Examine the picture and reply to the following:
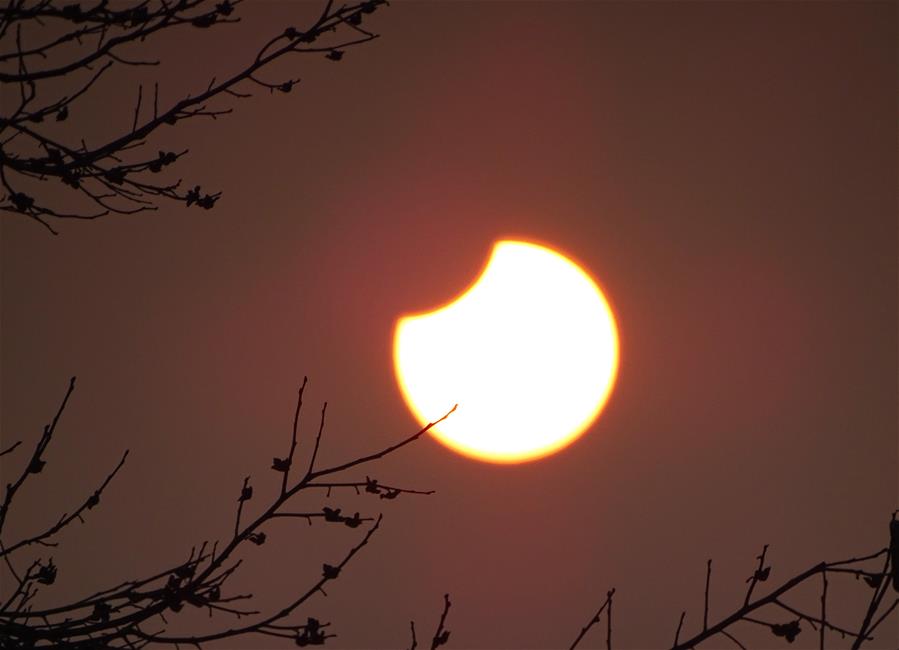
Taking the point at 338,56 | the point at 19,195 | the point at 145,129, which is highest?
the point at 338,56

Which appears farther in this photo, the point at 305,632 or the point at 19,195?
the point at 19,195

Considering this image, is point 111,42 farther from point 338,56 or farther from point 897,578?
point 897,578

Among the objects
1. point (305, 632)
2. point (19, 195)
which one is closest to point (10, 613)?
point (305, 632)

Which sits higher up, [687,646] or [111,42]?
[111,42]

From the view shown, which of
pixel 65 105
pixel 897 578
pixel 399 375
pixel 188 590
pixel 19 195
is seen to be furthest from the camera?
pixel 399 375

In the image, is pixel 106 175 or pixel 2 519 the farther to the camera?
pixel 106 175

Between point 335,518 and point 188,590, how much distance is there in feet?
1.13

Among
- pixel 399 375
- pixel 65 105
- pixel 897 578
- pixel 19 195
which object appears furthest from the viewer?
pixel 399 375

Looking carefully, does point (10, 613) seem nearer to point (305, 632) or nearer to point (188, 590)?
point (188, 590)

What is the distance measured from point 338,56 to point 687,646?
169 centimetres

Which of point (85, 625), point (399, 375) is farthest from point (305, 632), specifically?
point (399, 375)

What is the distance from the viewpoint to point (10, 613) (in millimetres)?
2113

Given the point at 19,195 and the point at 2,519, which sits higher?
the point at 19,195

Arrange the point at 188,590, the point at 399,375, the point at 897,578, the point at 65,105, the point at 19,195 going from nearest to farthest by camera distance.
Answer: the point at 897,578 → the point at 188,590 → the point at 19,195 → the point at 65,105 → the point at 399,375
